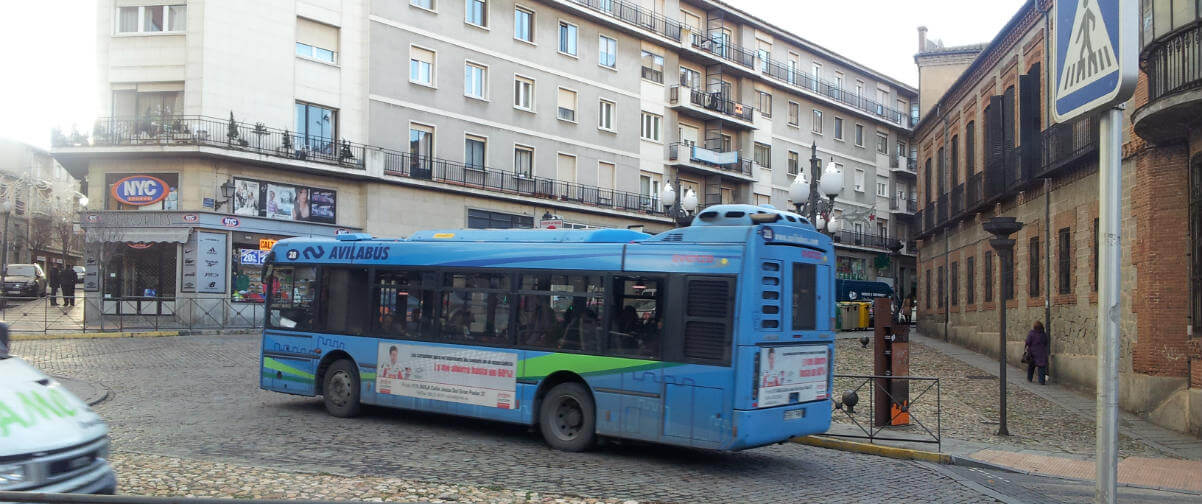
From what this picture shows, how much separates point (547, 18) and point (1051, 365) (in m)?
26.2

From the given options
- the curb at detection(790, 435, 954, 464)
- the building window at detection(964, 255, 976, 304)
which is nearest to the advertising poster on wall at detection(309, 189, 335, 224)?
the building window at detection(964, 255, 976, 304)

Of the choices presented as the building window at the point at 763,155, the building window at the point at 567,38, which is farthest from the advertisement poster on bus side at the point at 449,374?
the building window at the point at 763,155

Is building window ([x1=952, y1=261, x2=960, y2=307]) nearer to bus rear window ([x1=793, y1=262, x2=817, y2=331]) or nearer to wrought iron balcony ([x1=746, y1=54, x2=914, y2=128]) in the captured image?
wrought iron balcony ([x1=746, y1=54, x2=914, y2=128])

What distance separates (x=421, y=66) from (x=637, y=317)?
27.2 meters

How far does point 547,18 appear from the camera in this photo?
132ft

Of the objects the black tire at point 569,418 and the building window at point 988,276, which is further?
the building window at point 988,276

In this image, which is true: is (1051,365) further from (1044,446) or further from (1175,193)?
(1044,446)

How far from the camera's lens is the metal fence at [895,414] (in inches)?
497

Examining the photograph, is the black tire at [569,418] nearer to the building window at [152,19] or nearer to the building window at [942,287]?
the building window at [152,19]

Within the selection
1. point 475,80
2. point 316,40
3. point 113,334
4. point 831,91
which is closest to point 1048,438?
point 113,334

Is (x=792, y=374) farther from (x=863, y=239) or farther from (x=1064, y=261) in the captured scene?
(x=863, y=239)

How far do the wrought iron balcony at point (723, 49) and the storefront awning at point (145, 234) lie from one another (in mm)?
27440

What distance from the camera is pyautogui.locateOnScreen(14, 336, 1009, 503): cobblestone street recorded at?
27.4 feet

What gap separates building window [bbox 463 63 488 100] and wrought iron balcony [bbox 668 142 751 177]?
497 inches
